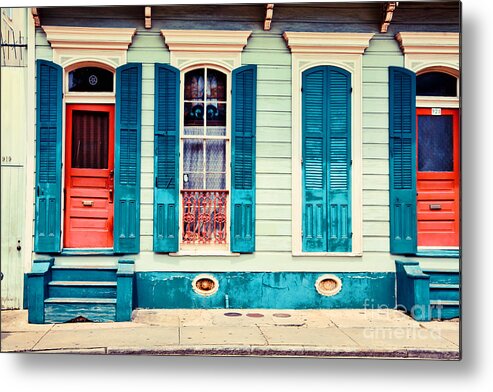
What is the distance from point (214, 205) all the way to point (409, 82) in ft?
6.19

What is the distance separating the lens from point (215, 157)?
4797 mm

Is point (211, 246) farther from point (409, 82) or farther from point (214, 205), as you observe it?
point (409, 82)

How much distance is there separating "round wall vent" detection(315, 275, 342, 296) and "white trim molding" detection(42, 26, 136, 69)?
2.43m

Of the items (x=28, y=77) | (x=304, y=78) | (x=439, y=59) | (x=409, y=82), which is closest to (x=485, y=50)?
(x=439, y=59)

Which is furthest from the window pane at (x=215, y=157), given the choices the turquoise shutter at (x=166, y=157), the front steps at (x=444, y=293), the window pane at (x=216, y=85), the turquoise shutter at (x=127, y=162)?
the front steps at (x=444, y=293)

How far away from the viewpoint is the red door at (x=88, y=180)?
15.4 feet

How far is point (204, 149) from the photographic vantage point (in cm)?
480

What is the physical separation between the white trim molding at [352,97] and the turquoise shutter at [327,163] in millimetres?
41

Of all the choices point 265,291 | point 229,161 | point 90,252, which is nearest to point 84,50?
point 229,161

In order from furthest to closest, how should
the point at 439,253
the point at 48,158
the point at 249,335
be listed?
the point at 48,158, the point at 439,253, the point at 249,335

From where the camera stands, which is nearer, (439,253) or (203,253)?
(439,253)

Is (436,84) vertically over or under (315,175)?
over

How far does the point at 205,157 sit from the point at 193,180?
0.22 metres

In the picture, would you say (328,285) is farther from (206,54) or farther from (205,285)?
(206,54)
